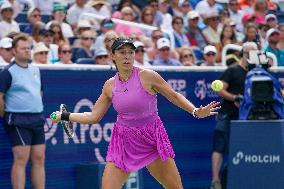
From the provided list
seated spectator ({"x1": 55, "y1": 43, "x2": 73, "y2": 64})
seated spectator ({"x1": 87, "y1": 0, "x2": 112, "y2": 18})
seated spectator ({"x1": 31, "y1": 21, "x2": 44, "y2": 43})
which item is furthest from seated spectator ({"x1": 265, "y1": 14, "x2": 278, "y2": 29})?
seated spectator ({"x1": 55, "y1": 43, "x2": 73, "y2": 64})

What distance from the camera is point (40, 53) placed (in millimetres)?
12516

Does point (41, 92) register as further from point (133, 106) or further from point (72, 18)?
point (72, 18)

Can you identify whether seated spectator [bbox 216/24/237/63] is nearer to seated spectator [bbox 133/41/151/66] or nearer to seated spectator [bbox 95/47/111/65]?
seated spectator [bbox 133/41/151/66]

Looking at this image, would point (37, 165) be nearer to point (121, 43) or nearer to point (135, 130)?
point (135, 130)

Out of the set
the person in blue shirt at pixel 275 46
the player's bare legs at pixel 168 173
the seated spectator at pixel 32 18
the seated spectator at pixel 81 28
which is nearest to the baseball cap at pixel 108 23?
the seated spectator at pixel 81 28

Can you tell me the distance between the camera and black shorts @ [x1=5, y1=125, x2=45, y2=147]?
1141 centimetres

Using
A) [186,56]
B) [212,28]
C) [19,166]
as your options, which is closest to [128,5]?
[212,28]

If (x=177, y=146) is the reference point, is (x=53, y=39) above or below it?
above

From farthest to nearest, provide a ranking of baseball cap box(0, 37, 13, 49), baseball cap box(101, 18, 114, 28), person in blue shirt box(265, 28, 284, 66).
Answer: person in blue shirt box(265, 28, 284, 66) → baseball cap box(101, 18, 114, 28) → baseball cap box(0, 37, 13, 49)

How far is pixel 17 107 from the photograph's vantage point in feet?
37.4

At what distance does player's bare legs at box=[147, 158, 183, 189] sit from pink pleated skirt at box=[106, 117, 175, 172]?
0.06m

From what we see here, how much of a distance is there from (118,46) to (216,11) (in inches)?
363

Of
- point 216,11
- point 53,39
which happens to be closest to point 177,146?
point 53,39

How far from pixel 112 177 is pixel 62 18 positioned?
6.64 meters
